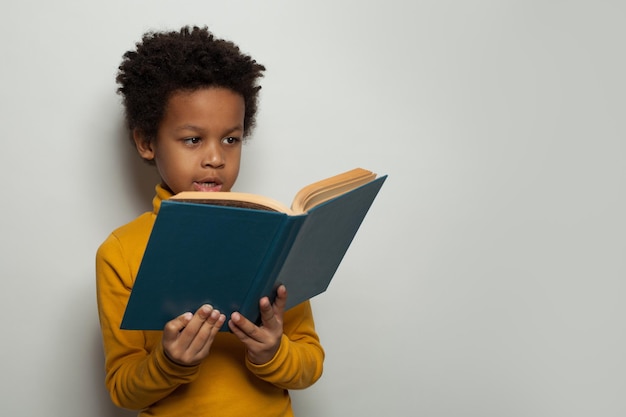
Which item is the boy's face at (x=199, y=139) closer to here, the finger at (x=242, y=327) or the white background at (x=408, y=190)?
the finger at (x=242, y=327)

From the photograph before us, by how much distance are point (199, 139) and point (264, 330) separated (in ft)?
1.25

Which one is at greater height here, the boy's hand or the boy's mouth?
the boy's mouth

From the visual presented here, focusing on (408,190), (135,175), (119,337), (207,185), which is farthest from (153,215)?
(408,190)

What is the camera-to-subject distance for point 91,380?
6.17 ft

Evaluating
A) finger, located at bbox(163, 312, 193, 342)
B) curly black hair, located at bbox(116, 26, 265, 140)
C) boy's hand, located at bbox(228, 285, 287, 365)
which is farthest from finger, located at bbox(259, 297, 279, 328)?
curly black hair, located at bbox(116, 26, 265, 140)

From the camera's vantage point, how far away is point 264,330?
4.33ft

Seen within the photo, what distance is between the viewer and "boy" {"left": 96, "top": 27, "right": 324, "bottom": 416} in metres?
1.42

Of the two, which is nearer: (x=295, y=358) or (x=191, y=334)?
(x=191, y=334)

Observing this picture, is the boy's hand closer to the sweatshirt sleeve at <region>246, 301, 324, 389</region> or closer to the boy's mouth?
the sweatshirt sleeve at <region>246, 301, 324, 389</region>

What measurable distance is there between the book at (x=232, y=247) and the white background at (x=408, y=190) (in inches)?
27.0

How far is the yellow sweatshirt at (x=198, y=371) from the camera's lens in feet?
4.61

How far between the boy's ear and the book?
17.0 inches

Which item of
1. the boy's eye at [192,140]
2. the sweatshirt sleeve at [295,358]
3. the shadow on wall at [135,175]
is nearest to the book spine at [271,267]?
the sweatshirt sleeve at [295,358]

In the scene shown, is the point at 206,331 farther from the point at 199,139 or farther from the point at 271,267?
the point at 199,139
